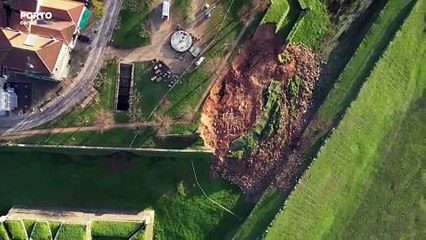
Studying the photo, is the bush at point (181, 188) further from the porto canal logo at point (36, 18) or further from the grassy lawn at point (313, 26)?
the porto canal logo at point (36, 18)

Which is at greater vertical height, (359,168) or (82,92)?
(82,92)

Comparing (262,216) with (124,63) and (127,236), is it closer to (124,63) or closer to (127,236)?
(127,236)

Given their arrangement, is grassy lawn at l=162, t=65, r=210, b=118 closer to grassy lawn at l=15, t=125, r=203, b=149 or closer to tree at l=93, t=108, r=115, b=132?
grassy lawn at l=15, t=125, r=203, b=149

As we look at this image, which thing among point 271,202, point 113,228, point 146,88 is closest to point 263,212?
point 271,202

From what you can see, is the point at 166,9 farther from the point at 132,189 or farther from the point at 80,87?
the point at 132,189

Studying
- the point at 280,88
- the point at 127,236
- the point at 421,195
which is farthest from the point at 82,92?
the point at 421,195

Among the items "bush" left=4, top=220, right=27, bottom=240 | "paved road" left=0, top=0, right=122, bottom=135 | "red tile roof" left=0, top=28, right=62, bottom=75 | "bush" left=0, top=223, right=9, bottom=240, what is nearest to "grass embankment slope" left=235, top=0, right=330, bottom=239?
"paved road" left=0, top=0, right=122, bottom=135
